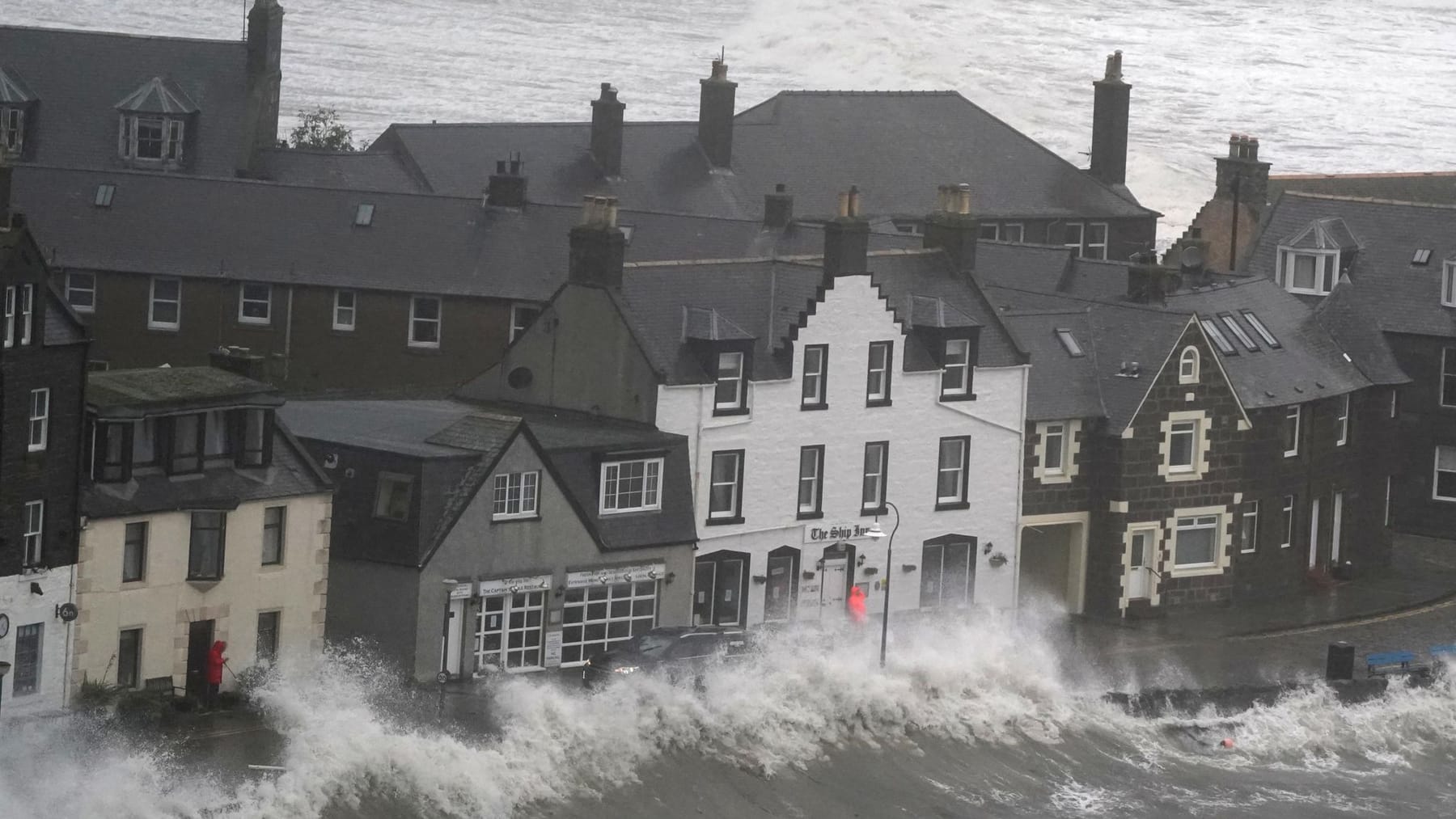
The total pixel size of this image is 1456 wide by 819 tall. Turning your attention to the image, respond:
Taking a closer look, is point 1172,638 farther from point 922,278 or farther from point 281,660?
point 281,660

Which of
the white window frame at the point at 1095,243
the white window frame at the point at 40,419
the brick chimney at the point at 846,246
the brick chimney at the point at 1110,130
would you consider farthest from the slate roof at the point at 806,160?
the white window frame at the point at 40,419

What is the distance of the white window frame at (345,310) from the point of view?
8000 cm

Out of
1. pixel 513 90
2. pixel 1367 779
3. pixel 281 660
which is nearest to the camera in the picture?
pixel 281 660

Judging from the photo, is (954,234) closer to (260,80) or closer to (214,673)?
(214,673)

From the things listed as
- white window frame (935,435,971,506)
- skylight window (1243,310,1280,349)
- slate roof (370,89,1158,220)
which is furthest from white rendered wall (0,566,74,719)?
slate roof (370,89,1158,220)

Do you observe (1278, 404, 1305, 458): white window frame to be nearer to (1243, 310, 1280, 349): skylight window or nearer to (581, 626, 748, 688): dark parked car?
(1243, 310, 1280, 349): skylight window

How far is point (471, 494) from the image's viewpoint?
200 feet

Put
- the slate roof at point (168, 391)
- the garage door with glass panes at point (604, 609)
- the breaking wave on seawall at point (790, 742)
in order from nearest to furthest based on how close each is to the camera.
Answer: the breaking wave on seawall at point (790, 742), the slate roof at point (168, 391), the garage door with glass panes at point (604, 609)

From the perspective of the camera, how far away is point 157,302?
263 ft

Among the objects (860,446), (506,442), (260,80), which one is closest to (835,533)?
(860,446)

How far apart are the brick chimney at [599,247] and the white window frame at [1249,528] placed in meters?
18.3

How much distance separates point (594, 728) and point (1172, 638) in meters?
17.8

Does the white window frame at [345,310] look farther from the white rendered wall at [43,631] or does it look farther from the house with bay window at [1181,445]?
the white rendered wall at [43,631]

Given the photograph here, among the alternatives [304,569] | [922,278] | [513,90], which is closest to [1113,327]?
[922,278]
